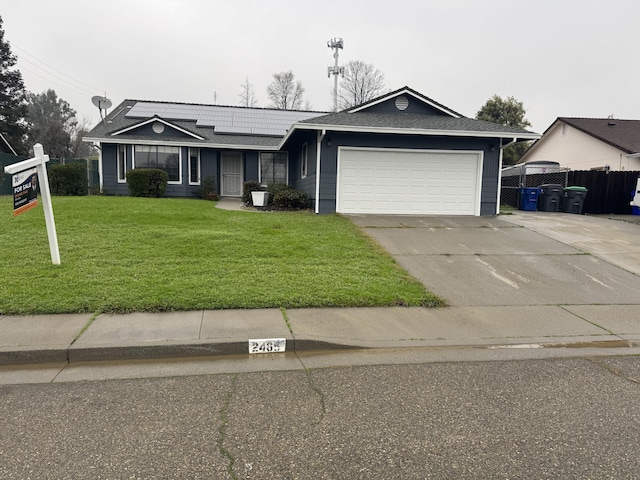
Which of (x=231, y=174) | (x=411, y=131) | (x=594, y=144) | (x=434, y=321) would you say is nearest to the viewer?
(x=434, y=321)

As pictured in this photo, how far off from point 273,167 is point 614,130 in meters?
20.6

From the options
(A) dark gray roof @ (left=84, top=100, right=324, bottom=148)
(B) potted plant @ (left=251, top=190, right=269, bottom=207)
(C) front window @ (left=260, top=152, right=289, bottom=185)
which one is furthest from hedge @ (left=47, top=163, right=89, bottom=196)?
(C) front window @ (left=260, top=152, right=289, bottom=185)

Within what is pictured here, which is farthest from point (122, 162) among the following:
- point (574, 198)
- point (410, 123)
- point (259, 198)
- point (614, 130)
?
point (614, 130)

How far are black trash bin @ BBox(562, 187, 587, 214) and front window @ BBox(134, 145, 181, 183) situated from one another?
16416 mm

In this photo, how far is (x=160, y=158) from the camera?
1962 centimetres

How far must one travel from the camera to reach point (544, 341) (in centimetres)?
503

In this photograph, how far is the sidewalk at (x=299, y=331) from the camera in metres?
4.43

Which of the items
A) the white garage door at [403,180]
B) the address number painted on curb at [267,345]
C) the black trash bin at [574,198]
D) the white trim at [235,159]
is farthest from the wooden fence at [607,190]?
the address number painted on curb at [267,345]

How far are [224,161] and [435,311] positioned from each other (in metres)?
16.9

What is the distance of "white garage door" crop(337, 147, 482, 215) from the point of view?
46.4 feet

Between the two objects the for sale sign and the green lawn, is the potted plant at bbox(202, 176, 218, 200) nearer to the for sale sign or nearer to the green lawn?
the green lawn

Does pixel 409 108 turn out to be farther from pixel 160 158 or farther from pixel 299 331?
pixel 299 331

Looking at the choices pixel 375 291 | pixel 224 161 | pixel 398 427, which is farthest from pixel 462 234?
pixel 224 161

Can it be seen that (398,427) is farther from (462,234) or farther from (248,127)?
(248,127)
